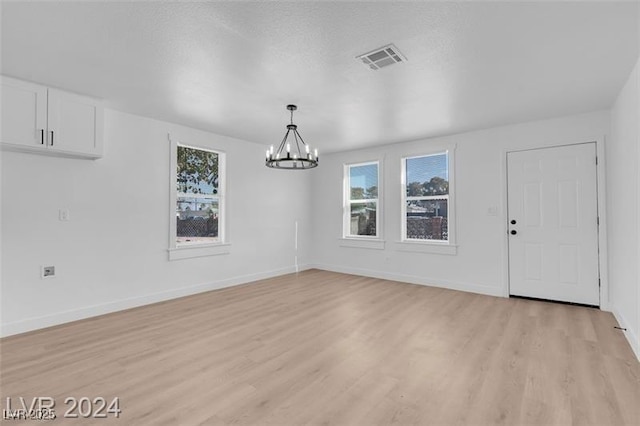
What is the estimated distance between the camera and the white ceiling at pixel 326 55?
7.02 feet

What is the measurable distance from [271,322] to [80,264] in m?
2.48

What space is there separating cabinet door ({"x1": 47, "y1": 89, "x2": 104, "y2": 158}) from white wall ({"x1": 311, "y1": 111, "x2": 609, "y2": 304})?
4.46 m

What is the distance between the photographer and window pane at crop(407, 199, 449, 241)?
18.0ft

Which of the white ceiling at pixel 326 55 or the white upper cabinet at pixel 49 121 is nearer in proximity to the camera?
the white ceiling at pixel 326 55

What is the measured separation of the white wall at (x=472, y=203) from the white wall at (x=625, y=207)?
2.20 ft

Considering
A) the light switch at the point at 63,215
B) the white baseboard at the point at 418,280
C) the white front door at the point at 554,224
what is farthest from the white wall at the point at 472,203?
the light switch at the point at 63,215

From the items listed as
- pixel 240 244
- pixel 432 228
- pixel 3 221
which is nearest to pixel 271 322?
pixel 240 244

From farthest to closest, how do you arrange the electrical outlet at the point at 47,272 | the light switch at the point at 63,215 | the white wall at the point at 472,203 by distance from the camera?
the white wall at the point at 472,203
the light switch at the point at 63,215
the electrical outlet at the point at 47,272

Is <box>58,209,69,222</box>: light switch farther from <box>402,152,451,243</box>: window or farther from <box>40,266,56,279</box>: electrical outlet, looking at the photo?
<box>402,152,451,243</box>: window

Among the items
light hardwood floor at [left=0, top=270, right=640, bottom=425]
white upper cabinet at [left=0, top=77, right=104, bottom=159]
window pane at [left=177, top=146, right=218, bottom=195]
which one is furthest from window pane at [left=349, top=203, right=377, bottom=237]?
white upper cabinet at [left=0, top=77, right=104, bottom=159]

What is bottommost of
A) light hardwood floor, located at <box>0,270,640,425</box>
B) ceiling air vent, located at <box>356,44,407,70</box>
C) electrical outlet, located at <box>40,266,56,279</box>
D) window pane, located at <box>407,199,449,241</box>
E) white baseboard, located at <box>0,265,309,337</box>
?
light hardwood floor, located at <box>0,270,640,425</box>

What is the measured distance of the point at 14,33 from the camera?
238 cm

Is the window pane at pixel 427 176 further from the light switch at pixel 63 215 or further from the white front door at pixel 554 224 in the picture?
the light switch at pixel 63 215

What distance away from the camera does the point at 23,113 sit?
3154mm
